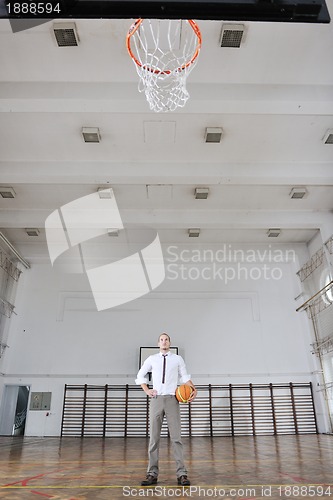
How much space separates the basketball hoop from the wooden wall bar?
29.4 ft

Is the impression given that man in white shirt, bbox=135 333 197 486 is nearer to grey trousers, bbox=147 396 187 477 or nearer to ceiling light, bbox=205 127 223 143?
grey trousers, bbox=147 396 187 477

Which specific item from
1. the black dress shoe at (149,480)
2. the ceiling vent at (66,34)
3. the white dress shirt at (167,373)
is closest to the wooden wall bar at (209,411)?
the white dress shirt at (167,373)

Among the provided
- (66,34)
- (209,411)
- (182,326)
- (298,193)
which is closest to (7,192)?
(66,34)

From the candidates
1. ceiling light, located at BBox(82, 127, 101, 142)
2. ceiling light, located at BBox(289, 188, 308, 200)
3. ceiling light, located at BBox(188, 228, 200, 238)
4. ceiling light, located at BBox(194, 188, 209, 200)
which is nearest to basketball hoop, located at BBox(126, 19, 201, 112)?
ceiling light, located at BBox(82, 127, 101, 142)

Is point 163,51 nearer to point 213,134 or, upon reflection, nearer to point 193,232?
point 213,134

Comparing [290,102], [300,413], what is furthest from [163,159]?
[300,413]

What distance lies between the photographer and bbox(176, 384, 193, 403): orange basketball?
12.3ft

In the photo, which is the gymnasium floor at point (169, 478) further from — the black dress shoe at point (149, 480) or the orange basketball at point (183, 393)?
the orange basketball at point (183, 393)

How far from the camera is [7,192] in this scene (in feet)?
31.7

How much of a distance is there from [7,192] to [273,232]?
7.72m

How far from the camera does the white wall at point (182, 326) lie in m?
12.1

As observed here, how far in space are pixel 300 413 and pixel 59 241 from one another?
364 inches

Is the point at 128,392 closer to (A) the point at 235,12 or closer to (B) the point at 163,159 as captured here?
(B) the point at 163,159

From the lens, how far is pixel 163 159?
28.6 ft
